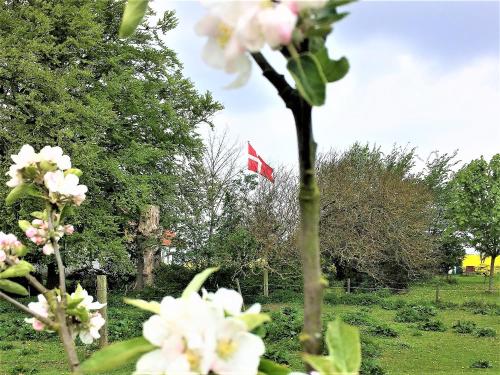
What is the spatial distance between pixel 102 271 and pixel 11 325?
649cm

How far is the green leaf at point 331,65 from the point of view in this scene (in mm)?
498

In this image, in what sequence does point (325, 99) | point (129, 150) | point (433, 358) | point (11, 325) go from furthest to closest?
point (129, 150) → point (11, 325) → point (433, 358) → point (325, 99)

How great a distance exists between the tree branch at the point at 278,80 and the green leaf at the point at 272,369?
0.27m

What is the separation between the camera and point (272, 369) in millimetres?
592

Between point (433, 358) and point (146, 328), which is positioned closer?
point (146, 328)

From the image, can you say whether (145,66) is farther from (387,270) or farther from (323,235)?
(387,270)

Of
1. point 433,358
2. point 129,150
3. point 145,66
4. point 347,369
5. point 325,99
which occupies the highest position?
point 145,66

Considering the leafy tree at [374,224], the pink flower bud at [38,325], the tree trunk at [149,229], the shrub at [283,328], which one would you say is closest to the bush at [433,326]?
the shrub at [283,328]

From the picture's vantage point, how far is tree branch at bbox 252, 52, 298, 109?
0.49 m

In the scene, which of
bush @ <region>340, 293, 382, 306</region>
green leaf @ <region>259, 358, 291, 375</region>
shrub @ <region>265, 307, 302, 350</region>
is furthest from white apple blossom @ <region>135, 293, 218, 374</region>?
bush @ <region>340, 293, 382, 306</region>

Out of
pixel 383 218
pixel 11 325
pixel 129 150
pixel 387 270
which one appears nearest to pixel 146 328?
pixel 11 325

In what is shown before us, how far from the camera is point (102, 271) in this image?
17.2 meters

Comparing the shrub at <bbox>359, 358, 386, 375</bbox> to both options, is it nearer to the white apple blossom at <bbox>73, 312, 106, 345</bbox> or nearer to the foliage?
the foliage

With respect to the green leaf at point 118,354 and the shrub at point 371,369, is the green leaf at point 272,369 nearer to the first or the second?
the green leaf at point 118,354
